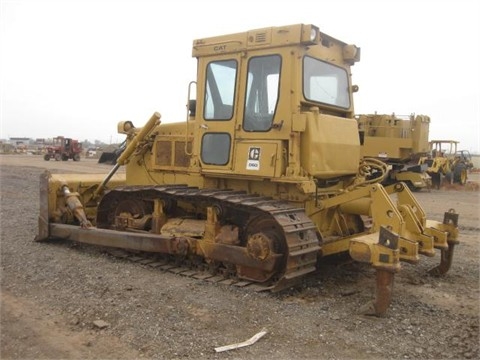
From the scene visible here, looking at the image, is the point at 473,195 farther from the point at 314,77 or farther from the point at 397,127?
the point at 314,77

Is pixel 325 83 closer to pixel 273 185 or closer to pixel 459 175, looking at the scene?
pixel 273 185

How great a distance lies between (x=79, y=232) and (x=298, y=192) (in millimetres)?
3580

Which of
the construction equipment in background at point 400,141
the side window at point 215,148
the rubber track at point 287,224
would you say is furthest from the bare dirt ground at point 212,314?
the construction equipment in background at point 400,141

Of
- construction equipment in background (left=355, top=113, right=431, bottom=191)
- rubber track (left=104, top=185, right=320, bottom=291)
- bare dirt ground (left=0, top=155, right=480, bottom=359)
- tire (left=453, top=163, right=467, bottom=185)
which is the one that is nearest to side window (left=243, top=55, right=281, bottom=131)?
rubber track (left=104, top=185, right=320, bottom=291)

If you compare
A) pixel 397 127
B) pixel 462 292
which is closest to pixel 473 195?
pixel 397 127

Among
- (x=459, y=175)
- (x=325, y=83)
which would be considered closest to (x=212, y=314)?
(x=325, y=83)

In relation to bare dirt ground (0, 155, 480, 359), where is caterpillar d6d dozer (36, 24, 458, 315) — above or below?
above

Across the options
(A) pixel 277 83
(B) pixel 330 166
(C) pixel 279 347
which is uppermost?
(A) pixel 277 83

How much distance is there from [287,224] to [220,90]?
220 cm

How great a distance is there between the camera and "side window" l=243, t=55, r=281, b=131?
5.97 m

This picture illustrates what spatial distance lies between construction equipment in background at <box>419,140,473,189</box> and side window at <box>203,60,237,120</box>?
54.4 ft

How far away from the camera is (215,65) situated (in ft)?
21.3

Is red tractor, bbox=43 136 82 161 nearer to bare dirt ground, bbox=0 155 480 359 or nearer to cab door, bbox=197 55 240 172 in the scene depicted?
bare dirt ground, bbox=0 155 480 359

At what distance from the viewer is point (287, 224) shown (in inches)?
207
